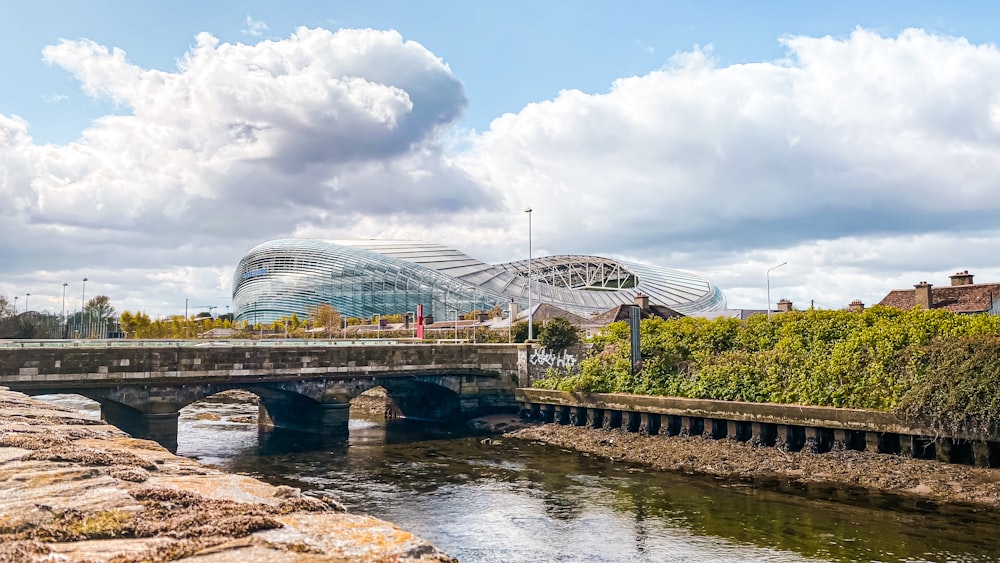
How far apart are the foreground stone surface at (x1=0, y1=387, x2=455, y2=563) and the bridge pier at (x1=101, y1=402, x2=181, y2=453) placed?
26118mm

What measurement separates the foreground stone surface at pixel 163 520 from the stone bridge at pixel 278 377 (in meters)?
26.0

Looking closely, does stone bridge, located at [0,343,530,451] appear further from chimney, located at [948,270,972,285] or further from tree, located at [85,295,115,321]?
tree, located at [85,295,115,321]

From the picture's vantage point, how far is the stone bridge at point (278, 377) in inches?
1272

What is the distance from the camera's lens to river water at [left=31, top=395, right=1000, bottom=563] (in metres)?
18.0

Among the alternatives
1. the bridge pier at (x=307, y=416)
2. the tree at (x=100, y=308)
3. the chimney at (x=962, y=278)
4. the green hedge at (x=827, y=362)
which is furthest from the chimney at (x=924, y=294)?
the tree at (x=100, y=308)

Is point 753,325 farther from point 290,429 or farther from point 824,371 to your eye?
point 290,429

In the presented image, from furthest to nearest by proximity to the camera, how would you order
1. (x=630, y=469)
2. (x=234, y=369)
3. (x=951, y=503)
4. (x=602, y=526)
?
(x=234, y=369)
(x=630, y=469)
(x=951, y=503)
(x=602, y=526)

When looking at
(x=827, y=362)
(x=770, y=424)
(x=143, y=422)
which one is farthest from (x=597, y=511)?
(x=143, y=422)

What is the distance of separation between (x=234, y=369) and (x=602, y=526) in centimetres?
2270

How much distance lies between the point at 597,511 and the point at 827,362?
591 inches

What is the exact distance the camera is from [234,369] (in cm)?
3619

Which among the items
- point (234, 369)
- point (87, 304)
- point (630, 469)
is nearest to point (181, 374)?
point (234, 369)

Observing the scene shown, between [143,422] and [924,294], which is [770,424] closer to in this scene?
[924,294]

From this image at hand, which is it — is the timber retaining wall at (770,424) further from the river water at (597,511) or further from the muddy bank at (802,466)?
the river water at (597,511)
